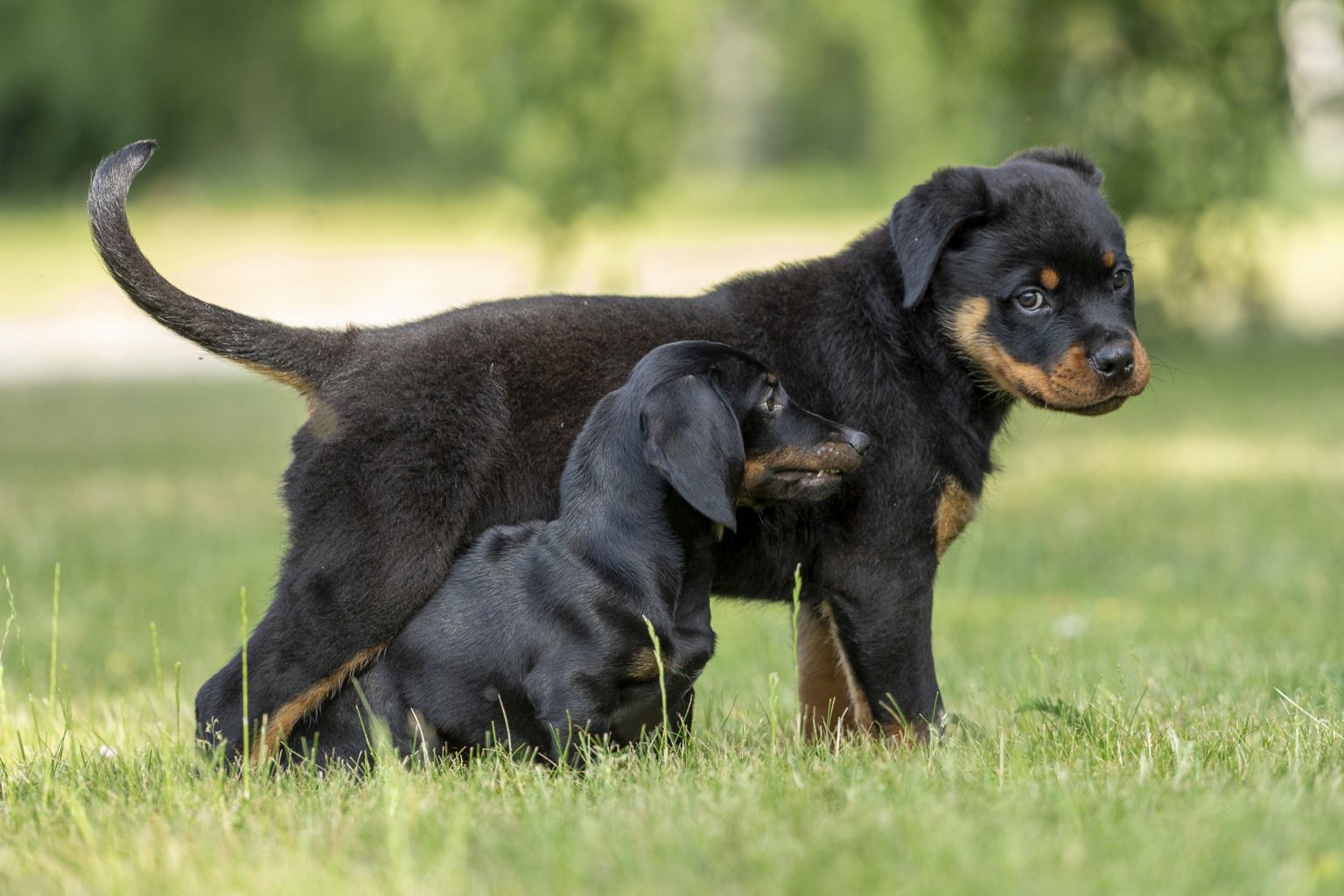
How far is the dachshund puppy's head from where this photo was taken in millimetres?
4102

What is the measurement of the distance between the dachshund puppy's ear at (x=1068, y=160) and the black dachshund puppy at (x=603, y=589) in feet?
4.55

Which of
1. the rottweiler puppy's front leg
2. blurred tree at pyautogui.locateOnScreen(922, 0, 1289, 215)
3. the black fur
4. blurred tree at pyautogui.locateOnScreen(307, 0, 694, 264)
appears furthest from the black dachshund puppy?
blurred tree at pyautogui.locateOnScreen(307, 0, 694, 264)

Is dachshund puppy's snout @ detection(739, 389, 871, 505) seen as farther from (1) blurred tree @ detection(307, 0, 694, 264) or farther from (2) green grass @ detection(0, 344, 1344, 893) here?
(1) blurred tree @ detection(307, 0, 694, 264)

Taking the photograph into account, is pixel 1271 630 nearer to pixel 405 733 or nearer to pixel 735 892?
pixel 405 733

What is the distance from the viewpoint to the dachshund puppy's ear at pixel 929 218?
443 cm

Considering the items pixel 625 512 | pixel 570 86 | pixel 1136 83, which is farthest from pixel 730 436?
pixel 1136 83

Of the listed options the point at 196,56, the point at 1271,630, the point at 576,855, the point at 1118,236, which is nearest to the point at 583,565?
the point at 576,855

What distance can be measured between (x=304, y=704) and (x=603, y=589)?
2.72 ft

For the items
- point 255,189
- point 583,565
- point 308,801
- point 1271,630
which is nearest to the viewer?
point 308,801

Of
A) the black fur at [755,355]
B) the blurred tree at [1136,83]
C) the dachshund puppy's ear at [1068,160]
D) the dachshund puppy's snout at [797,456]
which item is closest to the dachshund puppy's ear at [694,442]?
the dachshund puppy's snout at [797,456]

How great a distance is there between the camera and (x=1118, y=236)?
461 centimetres

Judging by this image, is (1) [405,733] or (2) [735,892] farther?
(1) [405,733]

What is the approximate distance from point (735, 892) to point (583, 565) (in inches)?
59.6

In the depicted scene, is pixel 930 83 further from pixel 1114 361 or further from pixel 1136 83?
pixel 1114 361
